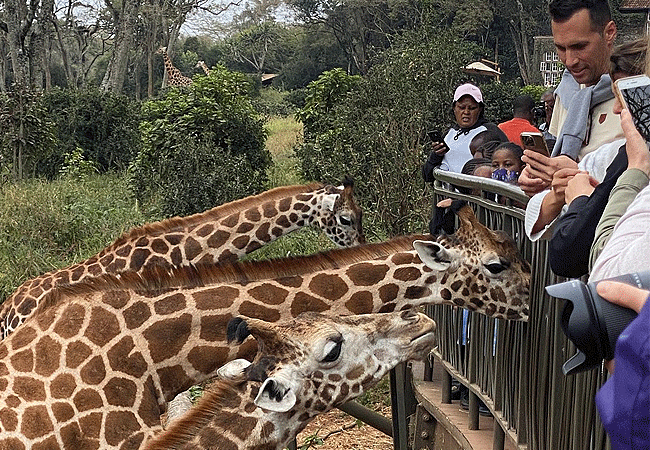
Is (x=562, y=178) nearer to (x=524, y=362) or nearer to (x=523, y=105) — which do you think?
(x=524, y=362)

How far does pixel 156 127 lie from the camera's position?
14156 mm

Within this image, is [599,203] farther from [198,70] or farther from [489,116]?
[198,70]

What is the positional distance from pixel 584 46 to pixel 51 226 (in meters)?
9.09

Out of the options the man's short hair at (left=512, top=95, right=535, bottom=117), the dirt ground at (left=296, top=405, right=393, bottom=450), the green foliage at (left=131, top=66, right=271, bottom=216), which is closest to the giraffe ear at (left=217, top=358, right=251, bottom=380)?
the dirt ground at (left=296, top=405, right=393, bottom=450)

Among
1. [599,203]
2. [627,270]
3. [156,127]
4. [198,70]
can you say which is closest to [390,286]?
[599,203]

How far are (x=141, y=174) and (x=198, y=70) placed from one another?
37214 millimetres

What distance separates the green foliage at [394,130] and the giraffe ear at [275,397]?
742 cm

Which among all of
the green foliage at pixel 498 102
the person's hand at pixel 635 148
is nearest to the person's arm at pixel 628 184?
the person's hand at pixel 635 148

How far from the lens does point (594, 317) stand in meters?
1.68

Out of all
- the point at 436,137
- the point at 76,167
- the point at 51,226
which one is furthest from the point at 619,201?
the point at 76,167

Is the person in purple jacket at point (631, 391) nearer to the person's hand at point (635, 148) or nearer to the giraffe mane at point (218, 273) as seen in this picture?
the person's hand at point (635, 148)

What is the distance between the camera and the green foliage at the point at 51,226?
10.5 metres

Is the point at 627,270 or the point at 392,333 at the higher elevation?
the point at 627,270

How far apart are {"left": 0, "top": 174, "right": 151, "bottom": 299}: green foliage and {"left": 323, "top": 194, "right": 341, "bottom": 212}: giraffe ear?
3.85 metres
